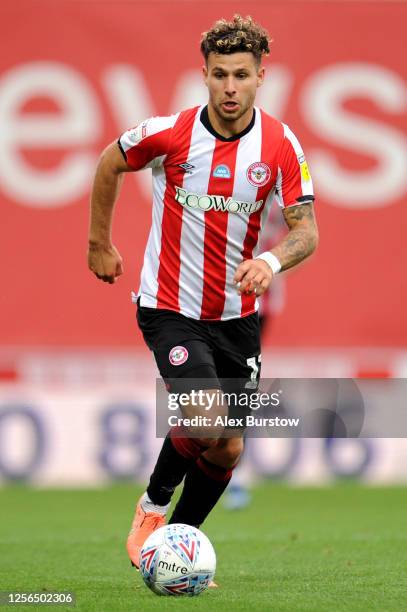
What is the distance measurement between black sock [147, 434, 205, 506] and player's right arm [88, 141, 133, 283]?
840 millimetres

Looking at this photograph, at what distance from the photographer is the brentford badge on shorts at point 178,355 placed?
581 cm

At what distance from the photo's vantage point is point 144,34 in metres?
13.0

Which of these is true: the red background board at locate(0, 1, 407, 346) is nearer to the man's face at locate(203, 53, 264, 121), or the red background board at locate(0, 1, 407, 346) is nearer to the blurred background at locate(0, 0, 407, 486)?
the blurred background at locate(0, 0, 407, 486)

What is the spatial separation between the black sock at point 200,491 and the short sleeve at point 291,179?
1249 mm

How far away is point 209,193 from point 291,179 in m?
0.37

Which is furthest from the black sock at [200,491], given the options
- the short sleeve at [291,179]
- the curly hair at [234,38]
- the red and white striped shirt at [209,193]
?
the curly hair at [234,38]

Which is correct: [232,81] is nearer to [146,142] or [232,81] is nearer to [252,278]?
[146,142]

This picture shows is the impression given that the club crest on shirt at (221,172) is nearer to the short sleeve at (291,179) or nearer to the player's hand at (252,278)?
the short sleeve at (291,179)

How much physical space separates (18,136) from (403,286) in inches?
159

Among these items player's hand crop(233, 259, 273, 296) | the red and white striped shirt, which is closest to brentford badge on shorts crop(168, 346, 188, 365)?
the red and white striped shirt

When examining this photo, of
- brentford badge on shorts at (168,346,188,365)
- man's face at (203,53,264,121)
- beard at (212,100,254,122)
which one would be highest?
man's face at (203,53,264,121)

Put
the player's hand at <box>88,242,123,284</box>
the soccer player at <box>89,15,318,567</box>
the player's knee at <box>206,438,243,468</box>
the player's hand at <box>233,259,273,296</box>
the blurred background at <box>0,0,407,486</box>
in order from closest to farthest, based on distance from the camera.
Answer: the player's hand at <box>233,259,273,296</box>, the soccer player at <box>89,15,318,567</box>, the player's knee at <box>206,438,243,468</box>, the player's hand at <box>88,242,123,284</box>, the blurred background at <box>0,0,407,486</box>

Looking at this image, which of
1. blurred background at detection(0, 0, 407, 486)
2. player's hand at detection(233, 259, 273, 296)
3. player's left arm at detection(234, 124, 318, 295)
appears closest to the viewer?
player's hand at detection(233, 259, 273, 296)

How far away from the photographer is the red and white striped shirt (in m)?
5.96
